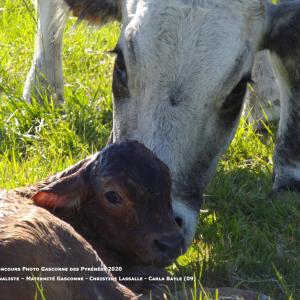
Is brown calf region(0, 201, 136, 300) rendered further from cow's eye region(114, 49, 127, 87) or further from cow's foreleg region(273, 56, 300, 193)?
cow's foreleg region(273, 56, 300, 193)

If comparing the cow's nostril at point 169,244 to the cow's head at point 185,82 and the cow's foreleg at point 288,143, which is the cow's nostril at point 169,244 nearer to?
the cow's head at point 185,82

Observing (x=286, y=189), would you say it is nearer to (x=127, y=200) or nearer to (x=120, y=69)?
(x=120, y=69)

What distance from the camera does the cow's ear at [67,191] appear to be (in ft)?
16.1

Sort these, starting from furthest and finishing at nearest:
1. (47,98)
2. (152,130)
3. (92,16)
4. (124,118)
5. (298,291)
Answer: (47,98), (92,16), (124,118), (152,130), (298,291)

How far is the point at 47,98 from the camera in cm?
805

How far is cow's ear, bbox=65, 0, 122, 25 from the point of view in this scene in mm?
7055

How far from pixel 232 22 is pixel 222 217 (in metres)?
1.20

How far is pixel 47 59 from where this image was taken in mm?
8531

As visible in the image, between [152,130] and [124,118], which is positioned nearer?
[152,130]

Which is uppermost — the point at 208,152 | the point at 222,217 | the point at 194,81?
the point at 194,81

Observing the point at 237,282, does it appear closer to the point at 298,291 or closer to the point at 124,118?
the point at 298,291

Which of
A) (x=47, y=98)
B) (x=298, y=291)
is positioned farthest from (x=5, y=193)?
(x=47, y=98)

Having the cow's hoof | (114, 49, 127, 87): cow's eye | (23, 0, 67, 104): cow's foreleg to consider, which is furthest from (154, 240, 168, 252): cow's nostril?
(23, 0, 67, 104): cow's foreleg

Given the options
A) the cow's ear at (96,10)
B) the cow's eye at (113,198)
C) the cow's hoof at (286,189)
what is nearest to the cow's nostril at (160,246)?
the cow's eye at (113,198)
